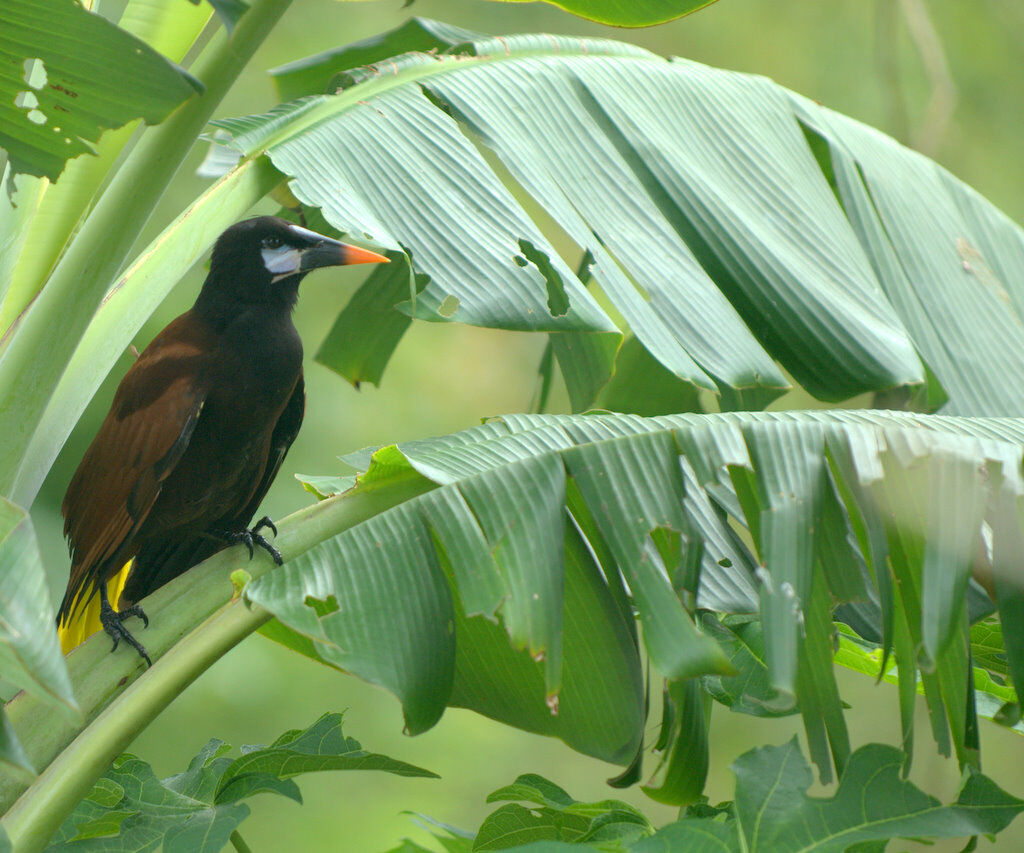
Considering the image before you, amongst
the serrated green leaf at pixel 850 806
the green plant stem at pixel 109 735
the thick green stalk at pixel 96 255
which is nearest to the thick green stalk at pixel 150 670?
the green plant stem at pixel 109 735

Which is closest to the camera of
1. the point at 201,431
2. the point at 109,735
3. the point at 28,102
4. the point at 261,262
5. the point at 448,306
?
the point at 109,735

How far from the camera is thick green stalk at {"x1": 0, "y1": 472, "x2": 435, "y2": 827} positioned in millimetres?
935

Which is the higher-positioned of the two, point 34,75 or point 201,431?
point 34,75

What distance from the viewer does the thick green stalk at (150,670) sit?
935 mm

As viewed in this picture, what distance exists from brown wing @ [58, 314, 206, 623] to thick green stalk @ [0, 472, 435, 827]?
0.88 feet

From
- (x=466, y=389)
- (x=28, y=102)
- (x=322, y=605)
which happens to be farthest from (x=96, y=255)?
(x=466, y=389)

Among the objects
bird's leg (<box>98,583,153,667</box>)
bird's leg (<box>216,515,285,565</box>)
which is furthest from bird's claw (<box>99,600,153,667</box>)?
bird's leg (<box>216,515,285,565</box>)

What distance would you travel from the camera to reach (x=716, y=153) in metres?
1.62

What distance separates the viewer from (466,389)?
539 cm

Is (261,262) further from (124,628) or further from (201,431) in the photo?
(124,628)

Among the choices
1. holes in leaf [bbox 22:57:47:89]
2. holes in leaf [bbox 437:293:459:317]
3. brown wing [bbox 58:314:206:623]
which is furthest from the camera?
brown wing [bbox 58:314:206:623]

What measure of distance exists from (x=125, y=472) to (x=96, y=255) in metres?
0.40

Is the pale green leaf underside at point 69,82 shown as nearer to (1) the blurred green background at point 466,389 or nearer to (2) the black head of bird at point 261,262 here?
(2) the black head of bird at point 261,262

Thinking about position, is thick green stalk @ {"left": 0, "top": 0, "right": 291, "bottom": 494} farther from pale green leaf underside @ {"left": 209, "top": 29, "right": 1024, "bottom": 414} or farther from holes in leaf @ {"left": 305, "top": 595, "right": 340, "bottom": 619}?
holes in leaf @ {"left": 305, "top": 595, "right": 340, "bottom": 619}
